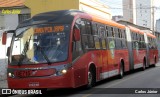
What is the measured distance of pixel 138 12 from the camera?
93.8m

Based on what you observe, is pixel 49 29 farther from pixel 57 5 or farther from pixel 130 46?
pixel 57 5

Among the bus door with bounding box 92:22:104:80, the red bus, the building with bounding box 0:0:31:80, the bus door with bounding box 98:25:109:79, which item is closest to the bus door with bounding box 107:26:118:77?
the bus door with bounding box 98:25:109:79

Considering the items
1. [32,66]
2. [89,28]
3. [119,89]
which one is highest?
[89,28]

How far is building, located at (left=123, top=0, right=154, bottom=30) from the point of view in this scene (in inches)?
3159

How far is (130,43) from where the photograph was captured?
2441cm

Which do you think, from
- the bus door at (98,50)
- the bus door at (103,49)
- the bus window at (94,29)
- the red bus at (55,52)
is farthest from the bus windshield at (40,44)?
the bus door at (103,49)

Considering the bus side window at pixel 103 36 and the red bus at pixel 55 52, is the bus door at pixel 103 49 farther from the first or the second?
the red bus at pixel 55 52

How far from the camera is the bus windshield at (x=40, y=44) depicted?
13.4m

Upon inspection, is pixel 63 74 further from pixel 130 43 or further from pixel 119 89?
pixel 130 43

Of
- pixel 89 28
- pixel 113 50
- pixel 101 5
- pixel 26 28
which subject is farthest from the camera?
pixel 101 5

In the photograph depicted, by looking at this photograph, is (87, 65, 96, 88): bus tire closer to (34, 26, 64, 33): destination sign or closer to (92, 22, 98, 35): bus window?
(92, 22, 98, 35): bus window

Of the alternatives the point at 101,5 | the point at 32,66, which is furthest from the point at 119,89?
the point at 101,5

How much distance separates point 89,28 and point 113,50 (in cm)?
383

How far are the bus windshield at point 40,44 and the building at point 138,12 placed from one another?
213ft
